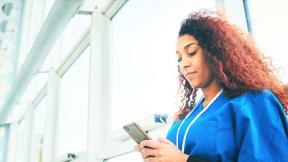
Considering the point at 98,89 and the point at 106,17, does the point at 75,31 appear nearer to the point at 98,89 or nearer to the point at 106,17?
the point at 106,17

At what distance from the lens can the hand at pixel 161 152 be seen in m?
0.88

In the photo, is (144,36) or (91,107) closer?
(144,36)

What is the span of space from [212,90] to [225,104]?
0.14 metres

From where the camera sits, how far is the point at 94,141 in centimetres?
227

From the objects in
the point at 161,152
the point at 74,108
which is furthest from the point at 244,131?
the point at 74,108

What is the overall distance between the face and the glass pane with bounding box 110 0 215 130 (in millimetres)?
416

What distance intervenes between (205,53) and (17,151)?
4.98 meters

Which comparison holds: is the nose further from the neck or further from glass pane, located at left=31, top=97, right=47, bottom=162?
glass pane, located at left=31, top=97, right=47, bottom=162

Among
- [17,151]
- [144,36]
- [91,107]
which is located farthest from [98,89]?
[17,151]

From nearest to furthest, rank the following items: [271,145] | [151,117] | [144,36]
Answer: [271,145]
[151,117]
[144,36]

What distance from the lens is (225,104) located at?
88cm

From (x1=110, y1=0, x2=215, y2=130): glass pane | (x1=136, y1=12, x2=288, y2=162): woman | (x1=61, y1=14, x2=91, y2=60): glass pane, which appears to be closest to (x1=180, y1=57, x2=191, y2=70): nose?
(x1=136, y1=12, x2=288, y2=162): woman

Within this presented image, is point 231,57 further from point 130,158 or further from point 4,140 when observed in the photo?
point 4,140

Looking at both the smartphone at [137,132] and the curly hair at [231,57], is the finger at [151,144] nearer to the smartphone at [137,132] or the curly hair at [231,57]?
the smartphone at [137,132]
